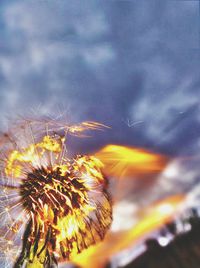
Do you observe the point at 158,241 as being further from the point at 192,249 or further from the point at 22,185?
the point at 22,185

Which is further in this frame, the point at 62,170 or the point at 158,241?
the point at 62,170

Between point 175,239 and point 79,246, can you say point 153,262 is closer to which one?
point 175,239

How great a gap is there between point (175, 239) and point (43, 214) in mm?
3705

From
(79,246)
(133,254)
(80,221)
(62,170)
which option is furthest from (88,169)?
(133,254)

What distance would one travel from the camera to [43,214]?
9.78 meters

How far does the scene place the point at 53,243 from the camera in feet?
31.7

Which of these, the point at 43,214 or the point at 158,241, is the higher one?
the point at 43,214

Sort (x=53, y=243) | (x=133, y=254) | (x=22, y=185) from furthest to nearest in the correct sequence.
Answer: (x=22, y=185), (x=53, y=243), (x=133, y=254)

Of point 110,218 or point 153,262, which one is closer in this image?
point 153,262

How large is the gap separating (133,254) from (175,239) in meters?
1.18

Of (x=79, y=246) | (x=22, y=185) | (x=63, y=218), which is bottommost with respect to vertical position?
(x=79, y=246)

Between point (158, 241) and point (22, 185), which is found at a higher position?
point (22, 185)

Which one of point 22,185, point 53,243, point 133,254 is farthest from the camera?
point 22,185

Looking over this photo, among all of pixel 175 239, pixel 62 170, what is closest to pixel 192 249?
pixel 175 239
